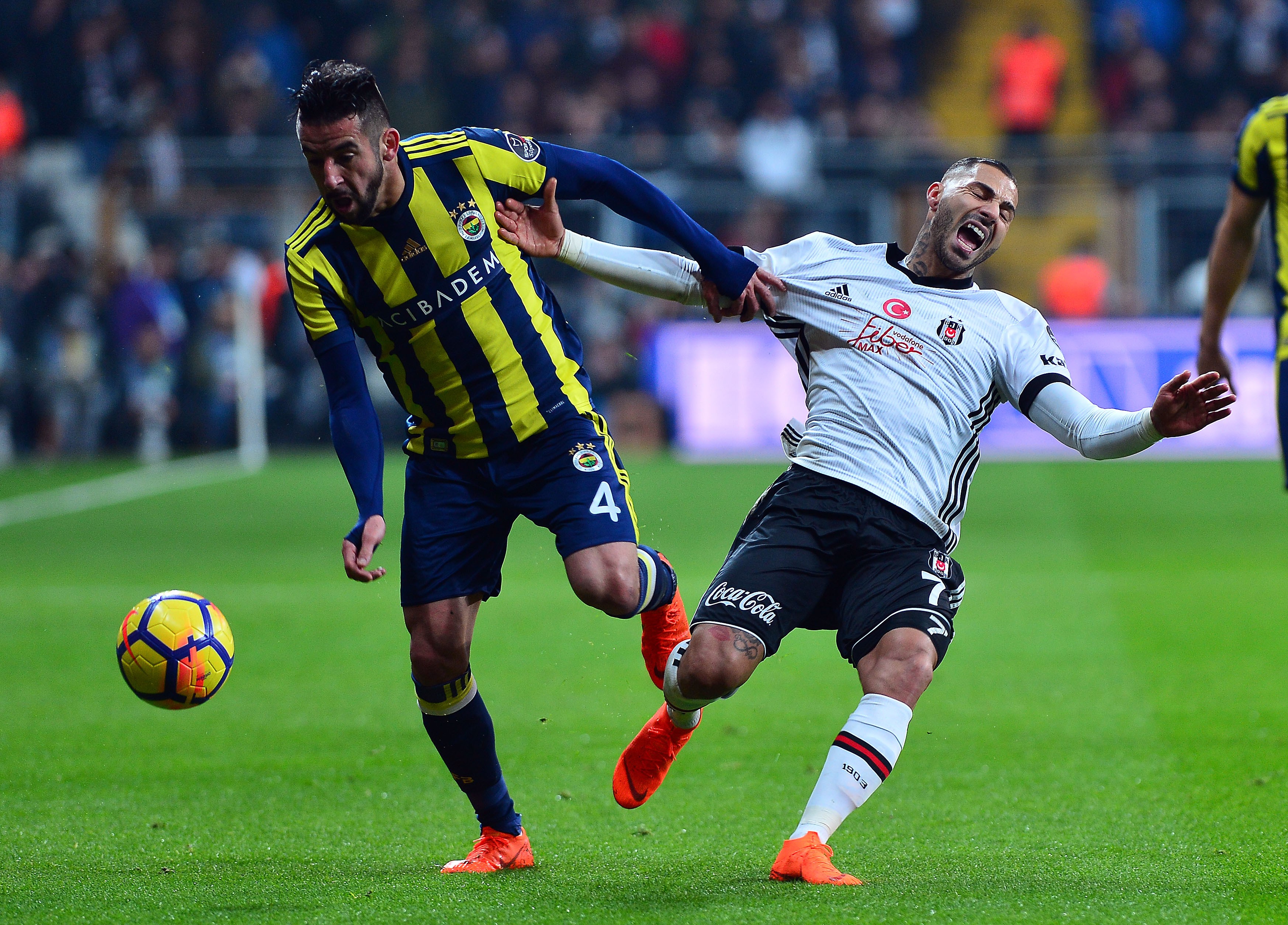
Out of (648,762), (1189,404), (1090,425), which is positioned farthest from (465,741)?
(1189,404)

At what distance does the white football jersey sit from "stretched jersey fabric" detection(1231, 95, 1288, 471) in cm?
73

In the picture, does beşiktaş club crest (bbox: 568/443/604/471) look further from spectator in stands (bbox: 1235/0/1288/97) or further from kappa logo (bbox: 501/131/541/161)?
spectator in stands (bbox: 1235/0/1288/97)

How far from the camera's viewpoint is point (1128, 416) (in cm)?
415

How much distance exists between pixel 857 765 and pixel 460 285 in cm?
174

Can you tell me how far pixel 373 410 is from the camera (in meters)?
4.50

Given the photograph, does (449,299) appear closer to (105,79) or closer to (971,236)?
A: (971,236)

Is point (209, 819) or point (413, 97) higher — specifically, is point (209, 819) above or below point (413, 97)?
below

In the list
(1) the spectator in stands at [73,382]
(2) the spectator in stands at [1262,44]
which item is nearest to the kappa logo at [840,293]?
(1) the spectator in stands at [73,382]

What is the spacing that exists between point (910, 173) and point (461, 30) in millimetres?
6430

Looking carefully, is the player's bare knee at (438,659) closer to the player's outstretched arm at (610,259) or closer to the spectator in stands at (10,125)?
the player's outstretched arm at (610,259)

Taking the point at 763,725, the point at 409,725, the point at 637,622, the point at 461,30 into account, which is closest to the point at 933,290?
the point at 763,725

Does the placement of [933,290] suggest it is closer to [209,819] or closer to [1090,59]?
[209,819]

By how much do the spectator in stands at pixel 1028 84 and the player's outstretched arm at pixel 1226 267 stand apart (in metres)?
15.1

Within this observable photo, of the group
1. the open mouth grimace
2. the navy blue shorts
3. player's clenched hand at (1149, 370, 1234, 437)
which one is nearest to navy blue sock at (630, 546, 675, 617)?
the navy blue shorts
